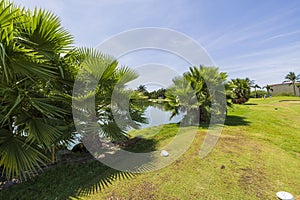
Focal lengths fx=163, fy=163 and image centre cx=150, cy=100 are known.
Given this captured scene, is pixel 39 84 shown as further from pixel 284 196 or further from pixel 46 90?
pixel 284 196

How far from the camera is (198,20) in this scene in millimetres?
7070

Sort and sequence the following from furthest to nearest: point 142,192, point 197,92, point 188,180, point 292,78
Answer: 1. point 292,78
2. point 197,92
3. point 188,180
4. point 142,192

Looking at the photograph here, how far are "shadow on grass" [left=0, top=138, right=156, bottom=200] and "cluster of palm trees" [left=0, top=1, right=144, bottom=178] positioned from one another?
1.05ft

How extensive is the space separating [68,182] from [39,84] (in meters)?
2.14

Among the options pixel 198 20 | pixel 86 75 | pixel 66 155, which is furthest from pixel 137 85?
pixel 198 20

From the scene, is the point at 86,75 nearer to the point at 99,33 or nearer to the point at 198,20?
the point at 99,33

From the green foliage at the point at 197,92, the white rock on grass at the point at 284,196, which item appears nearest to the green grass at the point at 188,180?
the white rock on grass at the point at 284,196

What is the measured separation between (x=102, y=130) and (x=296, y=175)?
4.37 meters

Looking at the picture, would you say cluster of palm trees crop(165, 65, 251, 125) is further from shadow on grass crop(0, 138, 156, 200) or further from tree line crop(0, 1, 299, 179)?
shadow on grass crop(0, 138, 156, 200)

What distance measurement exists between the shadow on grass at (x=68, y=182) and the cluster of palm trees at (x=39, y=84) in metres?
0.32

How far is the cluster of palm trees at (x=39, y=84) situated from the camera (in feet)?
8.49

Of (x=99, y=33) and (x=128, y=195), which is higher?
(x=99, y=33)

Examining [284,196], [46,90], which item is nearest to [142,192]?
[284,196]

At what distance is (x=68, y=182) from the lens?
3410 mm
